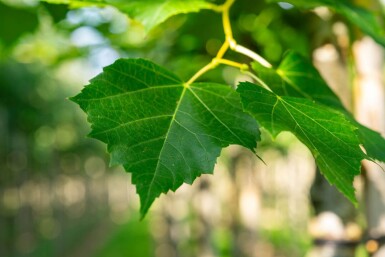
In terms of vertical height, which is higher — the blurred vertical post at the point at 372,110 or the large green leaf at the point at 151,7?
the large green leaf at the point at 151,7

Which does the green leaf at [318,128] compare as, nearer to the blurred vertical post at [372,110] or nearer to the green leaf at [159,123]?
the green leaf at [159,123]

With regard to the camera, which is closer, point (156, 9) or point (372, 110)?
point (156, 9)

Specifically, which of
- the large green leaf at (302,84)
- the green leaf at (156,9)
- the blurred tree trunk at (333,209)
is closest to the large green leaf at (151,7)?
the green leaf at (156,9)

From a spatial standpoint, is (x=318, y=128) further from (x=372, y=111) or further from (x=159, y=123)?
(x=372, y=111)

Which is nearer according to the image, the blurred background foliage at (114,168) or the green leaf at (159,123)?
the green leaf at (159,123)

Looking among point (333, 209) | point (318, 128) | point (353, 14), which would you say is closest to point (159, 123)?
point (318, 128)

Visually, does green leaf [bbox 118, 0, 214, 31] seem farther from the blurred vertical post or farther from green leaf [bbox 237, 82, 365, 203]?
the blurred vertical post

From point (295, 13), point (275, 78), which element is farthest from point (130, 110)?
point (295, 13)
